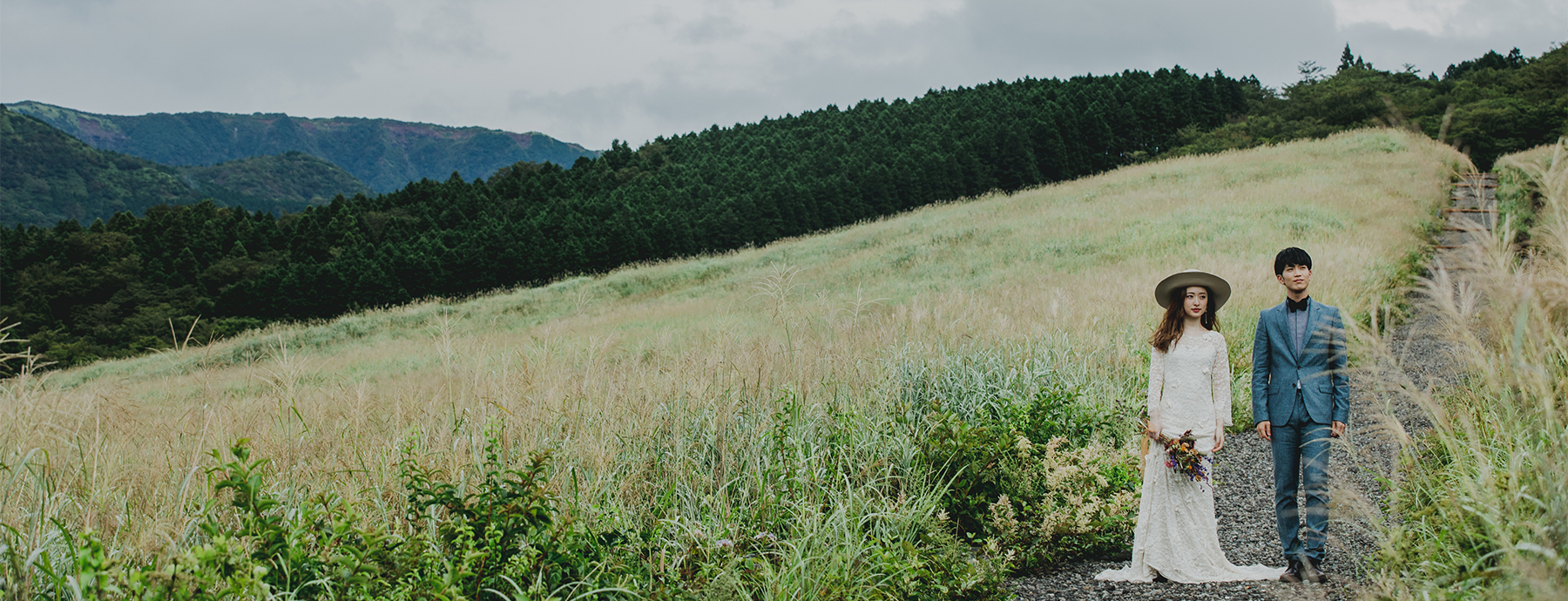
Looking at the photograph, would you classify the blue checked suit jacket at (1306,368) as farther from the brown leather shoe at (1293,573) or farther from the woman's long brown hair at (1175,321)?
the brown leather shoe at (1293,573)

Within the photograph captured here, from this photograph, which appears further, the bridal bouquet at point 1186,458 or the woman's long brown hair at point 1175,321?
the woman's long brown hair at point 1175,321

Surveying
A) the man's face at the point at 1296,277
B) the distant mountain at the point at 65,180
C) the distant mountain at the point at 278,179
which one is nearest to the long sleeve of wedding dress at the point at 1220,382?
the man's face at the point at 1296,277

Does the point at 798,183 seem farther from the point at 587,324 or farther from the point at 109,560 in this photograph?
the point at 109,560

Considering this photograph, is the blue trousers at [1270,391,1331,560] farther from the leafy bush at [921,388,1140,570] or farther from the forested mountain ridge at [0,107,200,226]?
the forested mountain ridge at [0,107,200,226]

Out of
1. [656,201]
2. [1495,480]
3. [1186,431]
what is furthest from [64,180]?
[1495,480]

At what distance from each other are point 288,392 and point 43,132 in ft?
542

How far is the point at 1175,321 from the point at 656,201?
1734 inches

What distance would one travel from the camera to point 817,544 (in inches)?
123

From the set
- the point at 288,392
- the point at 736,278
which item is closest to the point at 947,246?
the point at 736,278

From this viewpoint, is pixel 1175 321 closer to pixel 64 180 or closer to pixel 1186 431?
pixel 1186 431

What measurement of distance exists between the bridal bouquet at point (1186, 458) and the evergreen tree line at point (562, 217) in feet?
122

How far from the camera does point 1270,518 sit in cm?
422

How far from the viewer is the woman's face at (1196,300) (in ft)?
11.8

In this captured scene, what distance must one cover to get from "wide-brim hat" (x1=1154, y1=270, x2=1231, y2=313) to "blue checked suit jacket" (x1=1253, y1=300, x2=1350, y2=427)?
207 millimetres
